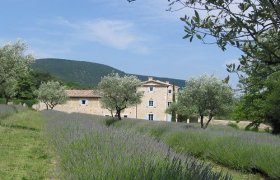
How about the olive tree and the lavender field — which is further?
the olive tree

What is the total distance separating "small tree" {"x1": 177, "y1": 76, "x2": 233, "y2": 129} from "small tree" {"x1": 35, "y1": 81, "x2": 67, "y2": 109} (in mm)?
50204

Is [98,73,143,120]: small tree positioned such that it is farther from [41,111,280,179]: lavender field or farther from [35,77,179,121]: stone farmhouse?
[35,77,179,121]: stone farmhouse

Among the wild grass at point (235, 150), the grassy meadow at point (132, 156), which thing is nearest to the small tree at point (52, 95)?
the grassy meadow at point (132, 156)

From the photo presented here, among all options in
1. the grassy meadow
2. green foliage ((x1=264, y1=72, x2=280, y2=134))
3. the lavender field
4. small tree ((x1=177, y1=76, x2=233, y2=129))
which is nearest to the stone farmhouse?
green foliage ((x1=264, y1=72, x2=280, y2=134))

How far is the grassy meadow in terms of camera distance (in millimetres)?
4598

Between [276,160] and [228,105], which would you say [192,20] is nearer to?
[276,160]

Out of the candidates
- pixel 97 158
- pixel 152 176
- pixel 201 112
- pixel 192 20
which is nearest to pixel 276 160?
pixel 97 158

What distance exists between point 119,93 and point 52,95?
38.1 metres

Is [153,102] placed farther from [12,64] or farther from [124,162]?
[124,162]

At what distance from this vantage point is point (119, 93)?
126 feet

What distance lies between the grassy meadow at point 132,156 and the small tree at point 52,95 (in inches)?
2185

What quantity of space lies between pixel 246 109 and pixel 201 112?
22.0 ft

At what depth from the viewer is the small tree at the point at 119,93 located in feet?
125

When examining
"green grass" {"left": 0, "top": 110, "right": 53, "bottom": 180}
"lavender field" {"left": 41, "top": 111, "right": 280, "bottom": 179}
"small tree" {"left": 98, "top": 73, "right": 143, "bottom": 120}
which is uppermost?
"small tree" {"left": 98, "top": 73, "right": 143, "bottom": 120}
